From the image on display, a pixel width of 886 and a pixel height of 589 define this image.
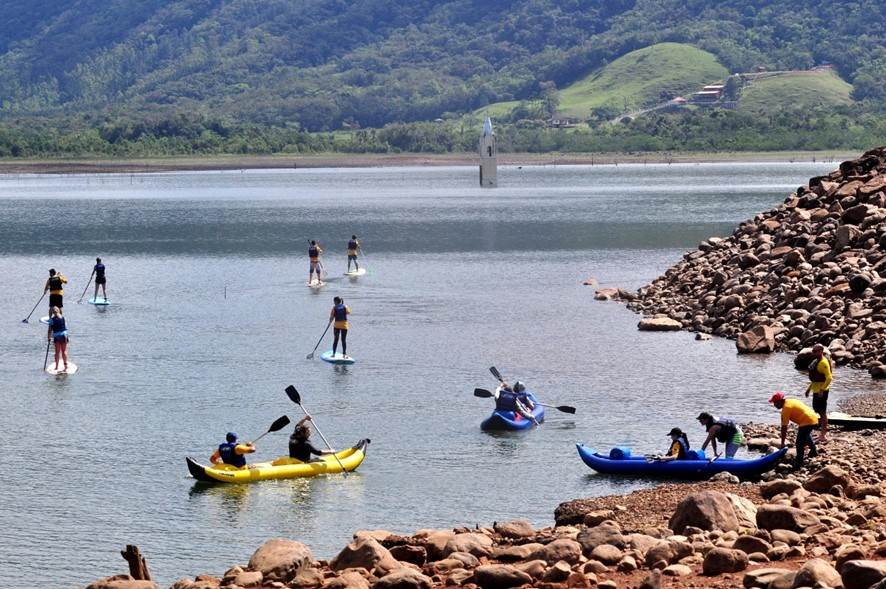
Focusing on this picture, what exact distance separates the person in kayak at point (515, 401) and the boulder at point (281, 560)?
1276 cm

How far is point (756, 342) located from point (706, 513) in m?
22.8

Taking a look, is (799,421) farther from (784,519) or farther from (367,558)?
(367,558)

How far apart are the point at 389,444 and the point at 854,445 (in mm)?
10043

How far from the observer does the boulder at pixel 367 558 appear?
68.4ft

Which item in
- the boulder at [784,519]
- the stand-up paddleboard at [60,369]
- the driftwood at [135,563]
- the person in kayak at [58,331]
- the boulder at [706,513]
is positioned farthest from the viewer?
the stand-up paddleboard at [60,369]

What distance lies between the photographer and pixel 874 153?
60406mm

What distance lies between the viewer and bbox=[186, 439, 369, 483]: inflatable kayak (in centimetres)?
2892

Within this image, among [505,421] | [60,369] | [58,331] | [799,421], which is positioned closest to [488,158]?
[60,369]

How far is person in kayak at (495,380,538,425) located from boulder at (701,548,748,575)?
581 inches

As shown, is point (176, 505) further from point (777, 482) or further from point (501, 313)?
point (501, 313)

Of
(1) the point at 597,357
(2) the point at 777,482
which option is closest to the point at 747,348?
(1) the point at 597,357

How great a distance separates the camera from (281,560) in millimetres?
21188

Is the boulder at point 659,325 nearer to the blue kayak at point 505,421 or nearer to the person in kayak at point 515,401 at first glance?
the person in kayak at point 515,401

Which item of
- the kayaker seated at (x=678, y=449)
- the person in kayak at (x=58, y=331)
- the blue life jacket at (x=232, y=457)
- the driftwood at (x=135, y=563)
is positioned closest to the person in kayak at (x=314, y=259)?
the person in kayak at (x=58, y=331)
